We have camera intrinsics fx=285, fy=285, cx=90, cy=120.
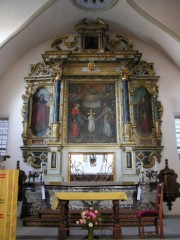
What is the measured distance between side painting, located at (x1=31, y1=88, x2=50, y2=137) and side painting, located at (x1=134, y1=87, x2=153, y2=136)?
3.16m

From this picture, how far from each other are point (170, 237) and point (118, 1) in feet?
24.4

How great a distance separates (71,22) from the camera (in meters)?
10.6

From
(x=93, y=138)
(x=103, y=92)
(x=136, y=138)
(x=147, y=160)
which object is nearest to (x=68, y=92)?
(x=103, y=92)

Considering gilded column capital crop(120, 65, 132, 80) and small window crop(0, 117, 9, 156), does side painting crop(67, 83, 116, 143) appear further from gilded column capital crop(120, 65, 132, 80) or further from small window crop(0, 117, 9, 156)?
small window crop(0, 117, 9, 156)

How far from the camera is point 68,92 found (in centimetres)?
1016

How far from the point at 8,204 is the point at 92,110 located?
5831 millimetres

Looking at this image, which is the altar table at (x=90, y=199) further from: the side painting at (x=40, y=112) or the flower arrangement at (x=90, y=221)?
the side painting at (x=40, y=112)

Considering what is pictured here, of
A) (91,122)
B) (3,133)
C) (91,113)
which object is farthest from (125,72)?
(3,133)

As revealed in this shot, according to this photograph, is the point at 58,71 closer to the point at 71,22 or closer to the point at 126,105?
the point at 71,22

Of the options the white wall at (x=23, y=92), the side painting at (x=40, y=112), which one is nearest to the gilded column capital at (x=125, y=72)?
the white wall at (x=23, y=92)

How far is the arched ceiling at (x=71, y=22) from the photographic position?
9.13 meters

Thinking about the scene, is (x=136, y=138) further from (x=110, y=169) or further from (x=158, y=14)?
(x=158, y=14)

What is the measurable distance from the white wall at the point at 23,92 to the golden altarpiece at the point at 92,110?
0.28 metres

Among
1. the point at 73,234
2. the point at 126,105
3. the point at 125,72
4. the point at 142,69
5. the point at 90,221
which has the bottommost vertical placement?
the point at 73,234
